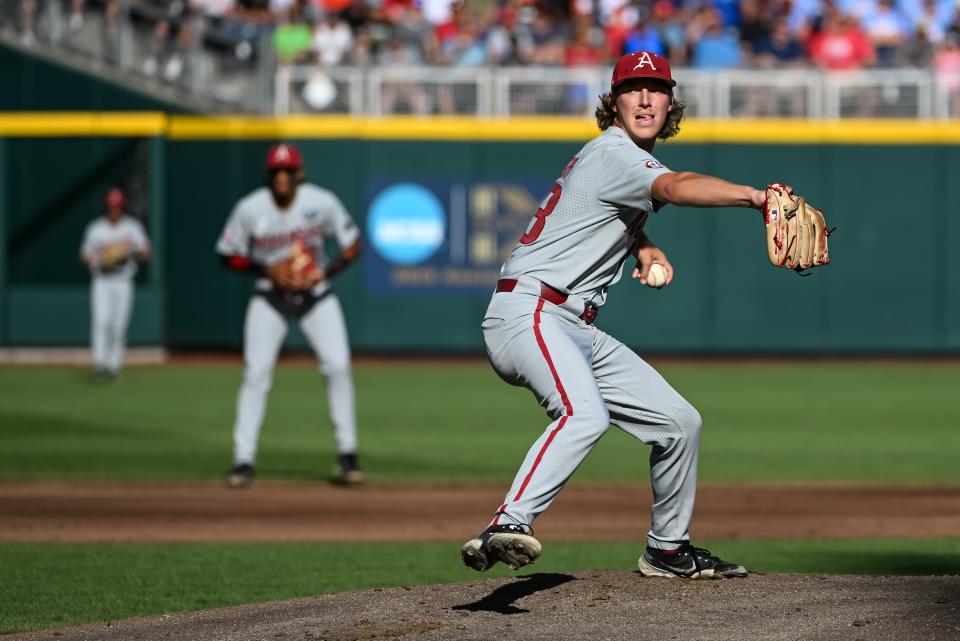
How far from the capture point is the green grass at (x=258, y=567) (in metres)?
6.50

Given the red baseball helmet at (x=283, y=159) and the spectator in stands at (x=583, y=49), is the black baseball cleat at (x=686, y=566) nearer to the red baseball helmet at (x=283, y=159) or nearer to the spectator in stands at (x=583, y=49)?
the red baseball helmet at (x=283, y=159)

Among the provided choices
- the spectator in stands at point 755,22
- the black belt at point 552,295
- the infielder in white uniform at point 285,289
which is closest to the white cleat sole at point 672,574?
the black belt at point 552,295

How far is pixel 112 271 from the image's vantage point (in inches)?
701

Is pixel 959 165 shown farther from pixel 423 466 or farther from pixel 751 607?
pixel 751 607

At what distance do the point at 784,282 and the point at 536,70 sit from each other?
4450mm

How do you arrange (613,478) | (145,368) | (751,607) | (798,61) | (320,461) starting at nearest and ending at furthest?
(751,607), (613,478), (320,461), (145,368), (798,61)

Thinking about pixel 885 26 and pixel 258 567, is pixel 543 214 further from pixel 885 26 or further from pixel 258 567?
pixel 885 26

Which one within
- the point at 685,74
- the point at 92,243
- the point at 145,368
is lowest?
the point at 145,368

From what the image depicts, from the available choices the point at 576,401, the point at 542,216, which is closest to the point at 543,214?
the point at 542,216

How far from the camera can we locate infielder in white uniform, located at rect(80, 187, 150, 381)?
A: 17672mm

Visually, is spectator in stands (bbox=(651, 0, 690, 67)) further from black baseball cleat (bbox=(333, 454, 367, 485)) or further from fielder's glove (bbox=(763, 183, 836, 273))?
fielder's glove (bbox=(763, 183, 836, 273))

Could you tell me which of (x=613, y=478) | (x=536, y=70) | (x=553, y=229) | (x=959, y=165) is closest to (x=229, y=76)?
(x=536, y=70)

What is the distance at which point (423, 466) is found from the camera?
38.0 ft

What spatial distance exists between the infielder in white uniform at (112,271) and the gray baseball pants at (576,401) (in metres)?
12.6
